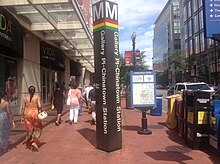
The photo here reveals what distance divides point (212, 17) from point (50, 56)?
13335 mm

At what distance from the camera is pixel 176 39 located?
112 meters

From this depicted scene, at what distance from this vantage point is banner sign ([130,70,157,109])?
10359 mm

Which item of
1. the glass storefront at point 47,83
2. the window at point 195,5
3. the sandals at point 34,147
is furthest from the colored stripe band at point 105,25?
the window at point 195,5

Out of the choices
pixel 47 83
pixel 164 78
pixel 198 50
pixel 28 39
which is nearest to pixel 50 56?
pixel 47 83

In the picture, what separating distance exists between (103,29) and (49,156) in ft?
10.5

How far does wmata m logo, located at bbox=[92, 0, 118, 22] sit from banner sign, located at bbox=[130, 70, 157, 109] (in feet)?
10.2

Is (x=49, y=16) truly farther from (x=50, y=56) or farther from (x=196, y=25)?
(x=196, y=25)

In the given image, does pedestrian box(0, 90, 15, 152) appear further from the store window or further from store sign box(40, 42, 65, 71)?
store sign box(40, 42, 65, 71)

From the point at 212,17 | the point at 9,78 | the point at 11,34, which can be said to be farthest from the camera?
the point at 9,78

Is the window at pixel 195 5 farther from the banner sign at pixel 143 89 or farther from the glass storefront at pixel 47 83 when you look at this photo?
the banner sign at pixel 143 89

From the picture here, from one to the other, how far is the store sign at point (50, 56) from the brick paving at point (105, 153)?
784 cm

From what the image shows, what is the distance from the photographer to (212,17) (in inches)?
292

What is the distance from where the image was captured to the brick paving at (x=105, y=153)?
693 centimetres

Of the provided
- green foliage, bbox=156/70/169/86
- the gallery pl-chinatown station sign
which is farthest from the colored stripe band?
green foliage, bbox=156/70/169/86
